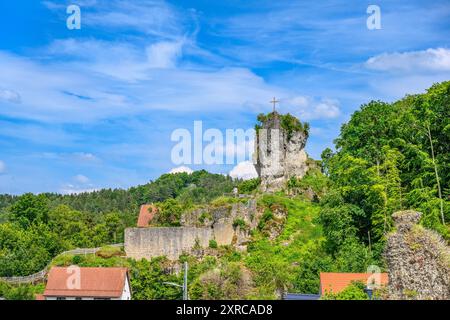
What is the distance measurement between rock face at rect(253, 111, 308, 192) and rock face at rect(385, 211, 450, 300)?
3336 centimetres

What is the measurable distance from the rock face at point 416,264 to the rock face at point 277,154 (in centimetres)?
3336

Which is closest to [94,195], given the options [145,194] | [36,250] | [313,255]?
[145,194]

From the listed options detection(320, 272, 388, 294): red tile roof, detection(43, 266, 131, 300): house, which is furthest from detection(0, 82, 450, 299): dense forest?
detection(43, 266, 131, 300): house

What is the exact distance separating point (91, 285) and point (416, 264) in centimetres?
2145

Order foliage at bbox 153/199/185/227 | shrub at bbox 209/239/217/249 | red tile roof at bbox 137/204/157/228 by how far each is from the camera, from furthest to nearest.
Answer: red tile roof at bbox 137/204/157/228 → foliage at bbox 153/199/185/227 → shrub at bbox 209/239/217/249

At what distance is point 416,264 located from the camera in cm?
1190

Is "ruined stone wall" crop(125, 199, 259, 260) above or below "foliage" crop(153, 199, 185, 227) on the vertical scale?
below

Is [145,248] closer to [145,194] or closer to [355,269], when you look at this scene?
[355,269]

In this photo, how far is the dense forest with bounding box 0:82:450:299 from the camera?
29812 millimetres

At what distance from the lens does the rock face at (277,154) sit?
46.0m

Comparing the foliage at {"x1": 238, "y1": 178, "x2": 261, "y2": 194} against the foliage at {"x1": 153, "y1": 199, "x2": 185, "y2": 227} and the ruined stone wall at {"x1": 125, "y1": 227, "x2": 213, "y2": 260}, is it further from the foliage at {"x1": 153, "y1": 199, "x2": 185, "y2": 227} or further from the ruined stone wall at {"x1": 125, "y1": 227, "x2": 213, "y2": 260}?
the ruined stone wall at {"x1": 125, "y1": 227, "x2": 213, "y2": 260}

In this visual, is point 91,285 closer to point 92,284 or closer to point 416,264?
point 92,284

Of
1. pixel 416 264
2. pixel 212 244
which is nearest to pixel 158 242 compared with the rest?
pixel 212 244
